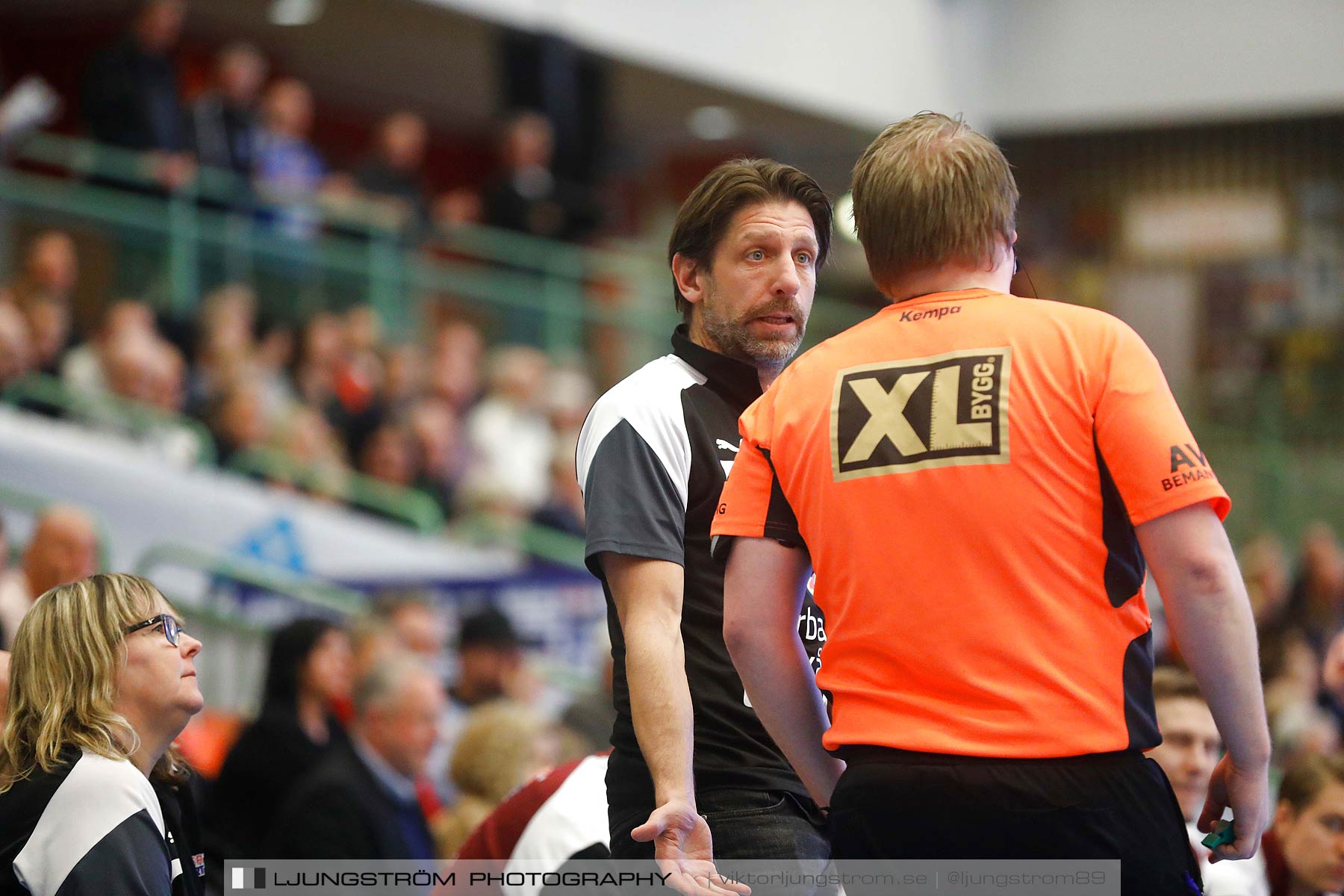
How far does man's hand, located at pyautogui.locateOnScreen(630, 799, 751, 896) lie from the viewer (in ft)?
8.13

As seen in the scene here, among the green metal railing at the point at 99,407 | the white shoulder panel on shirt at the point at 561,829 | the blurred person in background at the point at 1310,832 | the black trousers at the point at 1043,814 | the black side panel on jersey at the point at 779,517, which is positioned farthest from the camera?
the green metal railing at the point at 99,407

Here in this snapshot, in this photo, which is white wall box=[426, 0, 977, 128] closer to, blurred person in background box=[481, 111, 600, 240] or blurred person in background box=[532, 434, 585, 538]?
blurred person in background box=[481, 111, 600, 240]

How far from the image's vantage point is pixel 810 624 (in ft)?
9.34

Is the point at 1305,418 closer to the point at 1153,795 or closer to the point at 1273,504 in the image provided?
the point at 1273,504

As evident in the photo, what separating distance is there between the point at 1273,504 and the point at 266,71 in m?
10.2

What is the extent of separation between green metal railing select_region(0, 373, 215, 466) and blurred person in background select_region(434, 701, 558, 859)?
147 inches

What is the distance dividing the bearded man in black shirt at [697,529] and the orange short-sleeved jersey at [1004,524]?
1.36ft

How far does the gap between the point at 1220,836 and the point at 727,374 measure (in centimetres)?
119

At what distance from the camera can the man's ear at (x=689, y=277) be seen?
300cm

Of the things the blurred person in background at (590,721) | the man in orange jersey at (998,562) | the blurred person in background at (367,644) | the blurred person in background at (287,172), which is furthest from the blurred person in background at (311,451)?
the man in orange jersey at (998,562)

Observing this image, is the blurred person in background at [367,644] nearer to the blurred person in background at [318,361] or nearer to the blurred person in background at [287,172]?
the blurred person in background at [318,361]

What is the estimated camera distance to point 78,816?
285cm

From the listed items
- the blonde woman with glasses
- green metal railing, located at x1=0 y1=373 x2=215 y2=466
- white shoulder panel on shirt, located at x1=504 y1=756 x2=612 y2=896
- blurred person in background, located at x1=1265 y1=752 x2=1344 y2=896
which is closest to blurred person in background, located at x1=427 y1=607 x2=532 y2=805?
green metal railing, located at x1=0 y1=373 x2=215 y2=466

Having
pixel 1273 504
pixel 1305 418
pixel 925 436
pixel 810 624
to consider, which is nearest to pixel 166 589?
pixel 810 624
